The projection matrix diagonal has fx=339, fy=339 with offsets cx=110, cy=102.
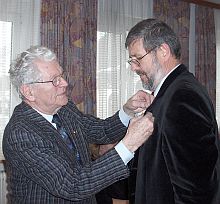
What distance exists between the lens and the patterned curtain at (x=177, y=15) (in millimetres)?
4395

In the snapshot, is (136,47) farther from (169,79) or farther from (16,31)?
(16,31)

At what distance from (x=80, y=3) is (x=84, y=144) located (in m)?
2.41

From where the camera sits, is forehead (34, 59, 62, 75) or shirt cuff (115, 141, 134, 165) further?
forehead (34, 59, 62, 75)

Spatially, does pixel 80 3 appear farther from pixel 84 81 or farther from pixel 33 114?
pixel 33 114

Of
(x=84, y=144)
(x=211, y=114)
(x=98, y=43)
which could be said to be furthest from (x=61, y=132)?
(x=98, y=43)

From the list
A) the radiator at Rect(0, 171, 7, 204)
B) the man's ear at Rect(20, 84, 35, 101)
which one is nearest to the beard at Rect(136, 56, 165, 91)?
the man's ear at Rect(20, 84, 35, 101)

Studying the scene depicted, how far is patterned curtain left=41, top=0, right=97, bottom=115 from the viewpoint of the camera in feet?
11.6

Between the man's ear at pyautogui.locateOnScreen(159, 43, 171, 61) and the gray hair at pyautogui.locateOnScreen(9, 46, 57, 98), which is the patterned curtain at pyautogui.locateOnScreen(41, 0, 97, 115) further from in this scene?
the man's ear at pyautogui.locateOnScreen(159, 43, 171, 61)

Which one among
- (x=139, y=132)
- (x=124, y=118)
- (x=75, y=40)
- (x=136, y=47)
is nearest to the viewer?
(x=139, y=132)

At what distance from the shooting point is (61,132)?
1.69 metres

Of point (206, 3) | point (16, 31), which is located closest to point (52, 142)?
point (16, 31)

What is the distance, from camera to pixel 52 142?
1513 mm

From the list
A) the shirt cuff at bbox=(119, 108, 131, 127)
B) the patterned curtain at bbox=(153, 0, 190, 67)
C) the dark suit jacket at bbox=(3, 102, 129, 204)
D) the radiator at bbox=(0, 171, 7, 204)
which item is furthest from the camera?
the patterned curtain at bbox=(153, 0, 190, 67)

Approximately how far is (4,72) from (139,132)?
7.66 feet
